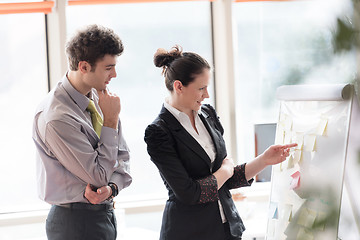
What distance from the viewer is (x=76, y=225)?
1724mm

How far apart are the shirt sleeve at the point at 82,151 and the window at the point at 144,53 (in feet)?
6.13

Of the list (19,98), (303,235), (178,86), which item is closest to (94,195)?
(178,86)

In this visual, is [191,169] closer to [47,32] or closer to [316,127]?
[316,127]

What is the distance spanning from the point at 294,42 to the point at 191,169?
1588 millimetres

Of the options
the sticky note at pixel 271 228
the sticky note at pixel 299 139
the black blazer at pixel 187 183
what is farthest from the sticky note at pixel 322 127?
the sticky note at pixel 271 228

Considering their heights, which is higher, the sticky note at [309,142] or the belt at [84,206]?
the sticky note at [309,142]

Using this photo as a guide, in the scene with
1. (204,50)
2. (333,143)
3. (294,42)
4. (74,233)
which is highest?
(204,50)

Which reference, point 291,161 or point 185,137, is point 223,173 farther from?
point 291,161

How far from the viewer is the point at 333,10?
291mm

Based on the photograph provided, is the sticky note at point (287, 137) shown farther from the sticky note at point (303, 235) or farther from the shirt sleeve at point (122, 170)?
the sticky note at point (303, 235)

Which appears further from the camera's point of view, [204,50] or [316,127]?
[204,50]

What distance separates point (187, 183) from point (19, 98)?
6.87ft

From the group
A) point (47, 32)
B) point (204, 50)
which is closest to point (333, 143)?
point (204, 50)

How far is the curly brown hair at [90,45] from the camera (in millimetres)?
1733
